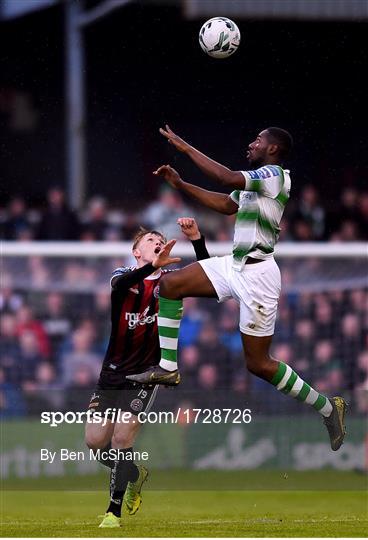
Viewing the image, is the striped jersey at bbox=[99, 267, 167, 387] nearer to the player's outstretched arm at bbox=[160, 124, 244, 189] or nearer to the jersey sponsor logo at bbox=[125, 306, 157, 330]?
the jersey sponsor logo at bbox=[125, 306, 157, 330]

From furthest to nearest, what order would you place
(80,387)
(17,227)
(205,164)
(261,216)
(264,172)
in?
(17,227), (80,387), (261,216), (264,172), (205,164)

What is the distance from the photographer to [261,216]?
9.25 meters

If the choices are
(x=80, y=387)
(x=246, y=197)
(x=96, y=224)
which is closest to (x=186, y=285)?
(x=246, y=197)

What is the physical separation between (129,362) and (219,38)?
2156mm

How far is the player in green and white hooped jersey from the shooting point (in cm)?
923

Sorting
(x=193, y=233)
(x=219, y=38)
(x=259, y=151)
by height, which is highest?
(x=219, y=38)

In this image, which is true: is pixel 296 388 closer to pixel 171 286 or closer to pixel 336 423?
pixel 336 423

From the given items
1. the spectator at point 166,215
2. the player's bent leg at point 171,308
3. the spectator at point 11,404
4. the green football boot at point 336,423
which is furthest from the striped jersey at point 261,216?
the spectator at point 166,215

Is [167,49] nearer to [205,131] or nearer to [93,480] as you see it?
[205,131]

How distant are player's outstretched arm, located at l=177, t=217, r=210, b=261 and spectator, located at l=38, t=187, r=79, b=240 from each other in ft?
19.4

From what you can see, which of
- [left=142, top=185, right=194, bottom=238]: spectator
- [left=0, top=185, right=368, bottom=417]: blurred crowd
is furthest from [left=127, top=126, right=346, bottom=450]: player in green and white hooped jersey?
[left=142, top=185, right=194, bottom=238]: spectator

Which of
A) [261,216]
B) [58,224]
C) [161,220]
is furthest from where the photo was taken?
[58,224]

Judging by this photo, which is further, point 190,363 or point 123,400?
point 190,363

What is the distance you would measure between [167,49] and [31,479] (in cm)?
1049
